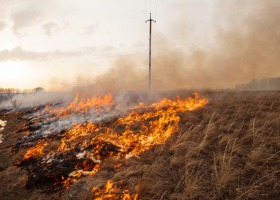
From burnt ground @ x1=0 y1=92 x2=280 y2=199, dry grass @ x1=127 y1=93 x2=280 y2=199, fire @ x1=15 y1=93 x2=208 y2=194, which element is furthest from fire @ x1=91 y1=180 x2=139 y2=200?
dry grass @ x1=127 y1=93 x2=280 y2=199

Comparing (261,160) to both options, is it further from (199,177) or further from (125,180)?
(125,180)

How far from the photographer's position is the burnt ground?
4.99 meters

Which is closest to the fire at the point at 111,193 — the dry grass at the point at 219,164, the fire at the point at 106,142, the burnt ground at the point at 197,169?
the fire at the point at 106,142

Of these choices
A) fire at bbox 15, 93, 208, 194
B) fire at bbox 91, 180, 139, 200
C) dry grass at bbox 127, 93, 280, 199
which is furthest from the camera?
fire at bbox 15, 93, 208, 194

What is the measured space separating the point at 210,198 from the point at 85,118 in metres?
9.46

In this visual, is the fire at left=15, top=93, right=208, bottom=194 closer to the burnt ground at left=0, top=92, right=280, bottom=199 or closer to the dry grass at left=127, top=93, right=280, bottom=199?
the burnt ground at left=0, top=92, right=280, bottom=199

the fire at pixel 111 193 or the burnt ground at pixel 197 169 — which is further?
the fire at pixel 111 193

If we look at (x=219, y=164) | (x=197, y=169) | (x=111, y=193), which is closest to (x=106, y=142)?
(x=111, y=193)

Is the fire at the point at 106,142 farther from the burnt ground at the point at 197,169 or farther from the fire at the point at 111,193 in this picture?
the burnt ground at the point at 197,169

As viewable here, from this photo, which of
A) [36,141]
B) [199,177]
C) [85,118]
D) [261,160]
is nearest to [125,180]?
[199,177]

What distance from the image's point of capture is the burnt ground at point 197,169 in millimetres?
4988

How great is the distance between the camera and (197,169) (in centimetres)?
584

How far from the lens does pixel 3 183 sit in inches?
266

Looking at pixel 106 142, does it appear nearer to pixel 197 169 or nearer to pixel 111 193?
pixel 111 193
